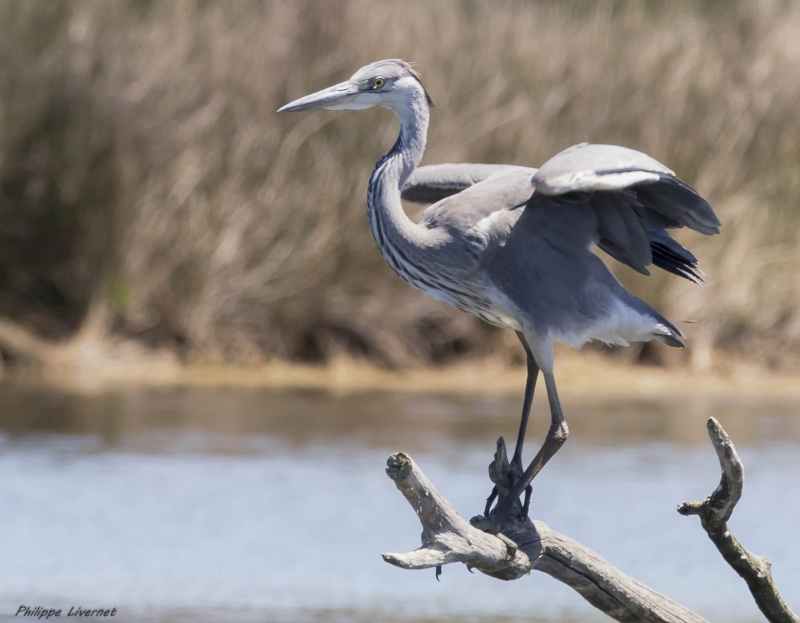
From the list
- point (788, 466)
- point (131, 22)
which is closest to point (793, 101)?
point (788, 466)

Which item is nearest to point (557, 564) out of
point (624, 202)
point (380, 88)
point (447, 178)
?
point (624, 202)

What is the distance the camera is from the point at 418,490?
414 centimetres

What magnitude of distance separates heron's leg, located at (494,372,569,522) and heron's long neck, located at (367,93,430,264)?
765 mm

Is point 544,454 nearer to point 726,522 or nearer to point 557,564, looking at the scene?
point 557,564

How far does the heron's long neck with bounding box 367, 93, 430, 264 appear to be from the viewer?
5.27 m

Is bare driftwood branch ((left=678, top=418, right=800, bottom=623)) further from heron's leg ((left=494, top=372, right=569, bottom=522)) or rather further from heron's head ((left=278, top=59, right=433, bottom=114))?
heron's head ((left=278, top=59, right=433, bottom=114))

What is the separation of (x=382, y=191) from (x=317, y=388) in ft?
24.0

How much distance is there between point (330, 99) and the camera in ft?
17.5

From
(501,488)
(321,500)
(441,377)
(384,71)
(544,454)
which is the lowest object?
(441,377)

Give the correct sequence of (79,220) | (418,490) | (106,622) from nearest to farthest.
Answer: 1. (418,490)
2. (106,622)
3. (79,220)

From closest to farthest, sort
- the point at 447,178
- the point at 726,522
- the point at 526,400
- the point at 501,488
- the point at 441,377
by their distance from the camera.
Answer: the point at 726,522
the point at 501,488
the point at 526,400
the point at 447,178
the point at 441,377

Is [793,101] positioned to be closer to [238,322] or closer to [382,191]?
[238,322]

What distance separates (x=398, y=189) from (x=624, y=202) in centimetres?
90

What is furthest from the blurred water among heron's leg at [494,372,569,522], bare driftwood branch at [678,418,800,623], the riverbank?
bare driftwood branch at [678,418,800,623]
